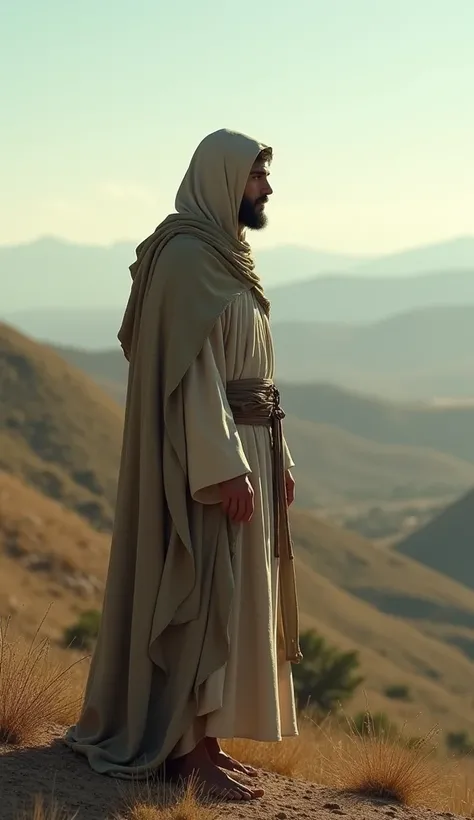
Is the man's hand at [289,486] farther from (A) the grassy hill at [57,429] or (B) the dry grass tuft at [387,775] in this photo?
(A) the grassy hill at [57,429]

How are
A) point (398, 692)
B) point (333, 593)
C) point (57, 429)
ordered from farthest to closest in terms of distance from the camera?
1. point (57, 429)
2. point (333, 593)
3. point (398, 692)

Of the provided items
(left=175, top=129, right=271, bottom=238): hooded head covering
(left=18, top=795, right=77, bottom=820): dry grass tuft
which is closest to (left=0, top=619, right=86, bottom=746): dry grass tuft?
(left=18, top=795, right=77, bottom=820): dry grass tuft

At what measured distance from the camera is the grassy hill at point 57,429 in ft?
143

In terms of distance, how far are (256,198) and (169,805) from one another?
2415 mm

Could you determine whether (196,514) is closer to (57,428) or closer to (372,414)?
(57,428)

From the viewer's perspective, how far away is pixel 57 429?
49.4 meters

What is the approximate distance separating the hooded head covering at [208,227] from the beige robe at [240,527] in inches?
7.1

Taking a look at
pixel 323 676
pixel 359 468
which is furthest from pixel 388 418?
pixel 323 676

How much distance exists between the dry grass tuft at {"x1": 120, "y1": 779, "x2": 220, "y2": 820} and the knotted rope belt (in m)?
0.86

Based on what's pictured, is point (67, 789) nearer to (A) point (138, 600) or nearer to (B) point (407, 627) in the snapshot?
(A) point (138, 600)

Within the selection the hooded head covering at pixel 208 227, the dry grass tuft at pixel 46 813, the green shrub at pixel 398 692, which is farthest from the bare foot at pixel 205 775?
the green shrub at pixel 398 692

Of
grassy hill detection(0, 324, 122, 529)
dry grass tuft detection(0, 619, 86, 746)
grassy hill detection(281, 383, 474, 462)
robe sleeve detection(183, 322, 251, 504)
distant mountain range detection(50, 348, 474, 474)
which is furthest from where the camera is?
grassy hill detection(281, 383, 474, 462)

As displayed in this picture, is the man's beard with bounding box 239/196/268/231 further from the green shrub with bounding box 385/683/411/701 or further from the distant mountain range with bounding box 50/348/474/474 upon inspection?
the distant mountain range with bounding box 50/348/474/474

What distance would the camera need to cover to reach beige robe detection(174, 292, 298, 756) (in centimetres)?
485
